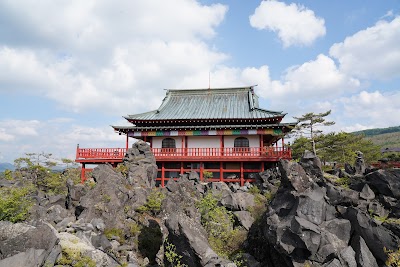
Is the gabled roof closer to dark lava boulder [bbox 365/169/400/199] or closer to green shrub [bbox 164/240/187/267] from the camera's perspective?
dark lava boulder [bbox 365/169/400/199]

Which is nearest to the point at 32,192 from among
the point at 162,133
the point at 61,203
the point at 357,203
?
the point at 61,203

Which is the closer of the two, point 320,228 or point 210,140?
point 320,228

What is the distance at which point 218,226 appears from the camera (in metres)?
14.5

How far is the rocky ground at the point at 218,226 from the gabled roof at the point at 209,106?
38.3ft

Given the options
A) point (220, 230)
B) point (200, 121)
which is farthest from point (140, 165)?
point (220, 230)

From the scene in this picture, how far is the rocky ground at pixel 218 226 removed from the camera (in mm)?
10180

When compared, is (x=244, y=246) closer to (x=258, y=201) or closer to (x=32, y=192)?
(x=258, y=201)

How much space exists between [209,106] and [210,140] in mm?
5283

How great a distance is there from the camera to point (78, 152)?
26984 mm

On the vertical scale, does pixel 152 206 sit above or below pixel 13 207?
below

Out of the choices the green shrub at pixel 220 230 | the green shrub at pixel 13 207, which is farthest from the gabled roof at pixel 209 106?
the green shrub at pixel 13 207

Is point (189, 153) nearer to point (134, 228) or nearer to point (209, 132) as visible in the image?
point (209, 132)

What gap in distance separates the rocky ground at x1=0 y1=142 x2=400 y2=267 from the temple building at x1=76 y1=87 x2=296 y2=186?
6.96 m

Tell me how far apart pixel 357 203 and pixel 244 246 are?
19.8ft
